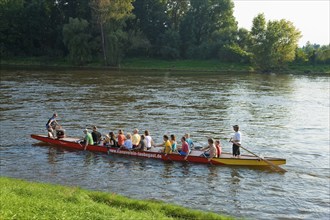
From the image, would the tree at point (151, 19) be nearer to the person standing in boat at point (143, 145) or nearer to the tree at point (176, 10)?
the tree at point (176, 10)

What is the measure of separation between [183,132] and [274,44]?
63.7m

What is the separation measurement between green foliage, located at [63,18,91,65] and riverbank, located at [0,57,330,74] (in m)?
2.99

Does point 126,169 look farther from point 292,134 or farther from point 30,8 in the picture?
point 30,8

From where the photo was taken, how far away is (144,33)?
10131 centimetres

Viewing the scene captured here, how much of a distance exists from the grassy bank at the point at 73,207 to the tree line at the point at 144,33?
69060mm

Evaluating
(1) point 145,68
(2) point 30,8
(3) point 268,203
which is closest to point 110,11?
(1) point 145,68

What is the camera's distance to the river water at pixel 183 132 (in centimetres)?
1806

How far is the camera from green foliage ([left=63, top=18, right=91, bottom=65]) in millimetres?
82062

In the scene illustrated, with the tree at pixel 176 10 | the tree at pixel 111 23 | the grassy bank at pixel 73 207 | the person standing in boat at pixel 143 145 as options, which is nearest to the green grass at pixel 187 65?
the tree at pixel 111 23

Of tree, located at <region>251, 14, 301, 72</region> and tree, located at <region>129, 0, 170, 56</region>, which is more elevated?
tree, located at <region>129, 0, 170, 56</region>

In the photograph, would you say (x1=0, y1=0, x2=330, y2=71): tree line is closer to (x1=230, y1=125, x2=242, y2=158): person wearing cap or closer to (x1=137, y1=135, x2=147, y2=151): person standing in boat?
(x1=137, y1=135, x2=147, y2=151): person standing in boat

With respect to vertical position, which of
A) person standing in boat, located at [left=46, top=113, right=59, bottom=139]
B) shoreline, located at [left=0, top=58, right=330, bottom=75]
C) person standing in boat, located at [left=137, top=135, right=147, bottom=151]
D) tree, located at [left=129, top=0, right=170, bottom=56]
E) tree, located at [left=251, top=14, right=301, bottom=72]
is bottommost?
person standing in boat, located at [left=137, top=135, right=147, bottom=151]

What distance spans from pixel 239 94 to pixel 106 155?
30.9 meters


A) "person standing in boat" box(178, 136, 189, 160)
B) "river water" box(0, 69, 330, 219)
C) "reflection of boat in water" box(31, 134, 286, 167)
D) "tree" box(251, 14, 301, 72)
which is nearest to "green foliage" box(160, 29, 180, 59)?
"tree" box(251, 14, 301, 72)
